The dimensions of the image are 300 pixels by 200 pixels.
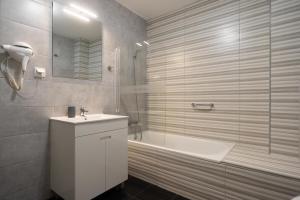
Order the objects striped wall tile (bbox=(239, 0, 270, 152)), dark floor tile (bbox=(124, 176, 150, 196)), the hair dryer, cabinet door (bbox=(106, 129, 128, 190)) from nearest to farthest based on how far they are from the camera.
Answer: the hair dryer < cabinet door (bbox=(106, 129, 128, 190)) < dark floor tile (bbox=(124, 176, 150, 196)) < striped wall tile (bbox=(239, 0, 270, 152))

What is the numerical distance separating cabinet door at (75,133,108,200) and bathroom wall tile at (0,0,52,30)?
1.20 m

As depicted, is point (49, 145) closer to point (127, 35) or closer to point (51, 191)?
point (51, 191)

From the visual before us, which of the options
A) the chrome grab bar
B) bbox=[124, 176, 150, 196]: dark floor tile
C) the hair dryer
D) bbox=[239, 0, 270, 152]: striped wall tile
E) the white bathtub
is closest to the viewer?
the hair dryer

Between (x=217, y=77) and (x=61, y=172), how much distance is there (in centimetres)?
219

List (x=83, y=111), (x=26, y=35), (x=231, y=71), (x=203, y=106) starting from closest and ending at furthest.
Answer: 1. (x=26, y=35)
2. (x=83, y=111)
3. (x=231, y=71)
4. (x=203, y=106)

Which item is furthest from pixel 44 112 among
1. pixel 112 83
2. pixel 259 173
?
pixel 259 173

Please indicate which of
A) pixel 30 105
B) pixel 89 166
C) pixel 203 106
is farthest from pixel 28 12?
pixel 203 106

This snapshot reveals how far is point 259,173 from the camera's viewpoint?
Answer: 1.29m

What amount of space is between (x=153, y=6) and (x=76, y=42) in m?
1.36

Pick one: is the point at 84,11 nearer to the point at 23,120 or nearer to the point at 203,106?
the point at 23,120

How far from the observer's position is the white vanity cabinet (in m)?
1.36

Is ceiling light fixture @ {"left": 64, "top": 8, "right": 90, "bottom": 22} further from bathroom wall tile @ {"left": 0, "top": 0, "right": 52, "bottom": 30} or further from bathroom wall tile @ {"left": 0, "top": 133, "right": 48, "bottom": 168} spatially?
bathroom wall tile @ {"left": 0, "top": 133, "right": 48, "bottom": 168}

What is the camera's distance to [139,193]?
5.74ft

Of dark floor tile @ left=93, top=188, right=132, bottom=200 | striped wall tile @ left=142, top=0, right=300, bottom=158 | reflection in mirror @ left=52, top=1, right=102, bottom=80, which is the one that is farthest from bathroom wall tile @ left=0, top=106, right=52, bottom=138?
striped wall tile @ left=142, top=0, right=300, bottom=158
